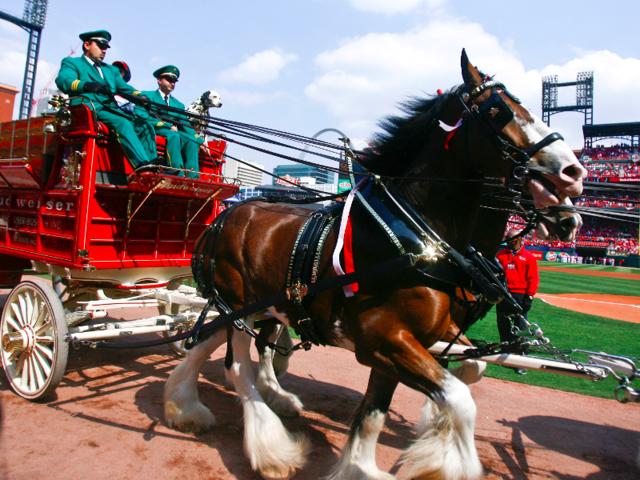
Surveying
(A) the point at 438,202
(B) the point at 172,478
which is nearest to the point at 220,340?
(B) the point at 172,478

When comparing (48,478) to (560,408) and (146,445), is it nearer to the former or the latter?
(146,445)

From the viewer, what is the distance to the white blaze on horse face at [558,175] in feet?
7.06

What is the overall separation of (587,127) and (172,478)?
5191cm

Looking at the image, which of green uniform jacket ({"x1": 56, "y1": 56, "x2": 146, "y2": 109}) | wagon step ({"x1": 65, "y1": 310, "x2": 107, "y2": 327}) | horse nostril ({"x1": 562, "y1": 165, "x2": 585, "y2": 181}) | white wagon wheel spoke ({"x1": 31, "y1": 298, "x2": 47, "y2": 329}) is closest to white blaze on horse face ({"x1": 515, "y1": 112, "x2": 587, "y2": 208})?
horse nostril ({"x1": 562, "y1": 165, "x2": 585, "y2": 181})

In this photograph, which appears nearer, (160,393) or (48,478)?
(48,478)

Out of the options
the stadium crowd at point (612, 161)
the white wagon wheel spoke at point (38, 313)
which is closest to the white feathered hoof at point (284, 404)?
the white wagon wheel spoke at point (38, 313)

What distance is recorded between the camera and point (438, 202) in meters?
2.62

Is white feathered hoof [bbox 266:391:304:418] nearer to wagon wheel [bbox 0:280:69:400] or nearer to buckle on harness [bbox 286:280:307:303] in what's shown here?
buckle on harness [bbox 286:280:307:303]

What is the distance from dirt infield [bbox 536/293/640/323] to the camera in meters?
10.3

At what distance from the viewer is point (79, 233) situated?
394cm

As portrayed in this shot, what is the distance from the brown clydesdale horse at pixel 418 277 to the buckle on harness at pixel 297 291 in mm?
119

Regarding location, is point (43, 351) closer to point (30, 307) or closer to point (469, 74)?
point (30, 307)

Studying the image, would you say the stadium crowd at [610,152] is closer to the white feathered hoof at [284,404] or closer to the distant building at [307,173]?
the distant building at [307,173]

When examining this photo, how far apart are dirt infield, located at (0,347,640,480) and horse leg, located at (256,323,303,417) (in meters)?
0.11
